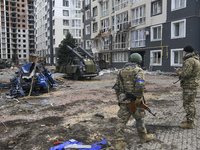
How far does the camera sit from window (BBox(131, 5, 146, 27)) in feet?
74.9

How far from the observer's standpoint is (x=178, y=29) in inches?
744

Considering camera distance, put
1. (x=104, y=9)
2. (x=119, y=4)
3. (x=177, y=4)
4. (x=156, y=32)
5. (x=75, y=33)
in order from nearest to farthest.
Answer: (x=177, y=4), (x=156, y=32), (x=119, y=4), (x=104, y=9), (x=75, y=33)

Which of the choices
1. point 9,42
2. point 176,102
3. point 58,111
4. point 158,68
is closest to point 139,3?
point 158,68

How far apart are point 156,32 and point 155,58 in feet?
10.0

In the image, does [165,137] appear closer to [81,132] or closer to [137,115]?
[137,115]

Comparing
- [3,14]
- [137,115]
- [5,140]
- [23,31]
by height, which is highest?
[3,14]

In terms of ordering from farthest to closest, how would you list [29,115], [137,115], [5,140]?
[29,115] → [5,140] → [137,115]

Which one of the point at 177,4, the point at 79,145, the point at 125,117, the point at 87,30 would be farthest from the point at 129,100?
the point at 87,30

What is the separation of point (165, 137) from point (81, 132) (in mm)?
1780

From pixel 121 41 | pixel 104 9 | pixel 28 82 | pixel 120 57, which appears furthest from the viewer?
pixel 104 9

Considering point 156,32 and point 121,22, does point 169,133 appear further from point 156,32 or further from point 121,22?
point 121,22

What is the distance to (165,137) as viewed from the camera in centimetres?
368

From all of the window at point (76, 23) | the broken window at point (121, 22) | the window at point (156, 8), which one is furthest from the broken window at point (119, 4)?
the window at point (76, 23)

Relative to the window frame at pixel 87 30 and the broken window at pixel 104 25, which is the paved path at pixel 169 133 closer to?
the broken window at pixel 104 25
